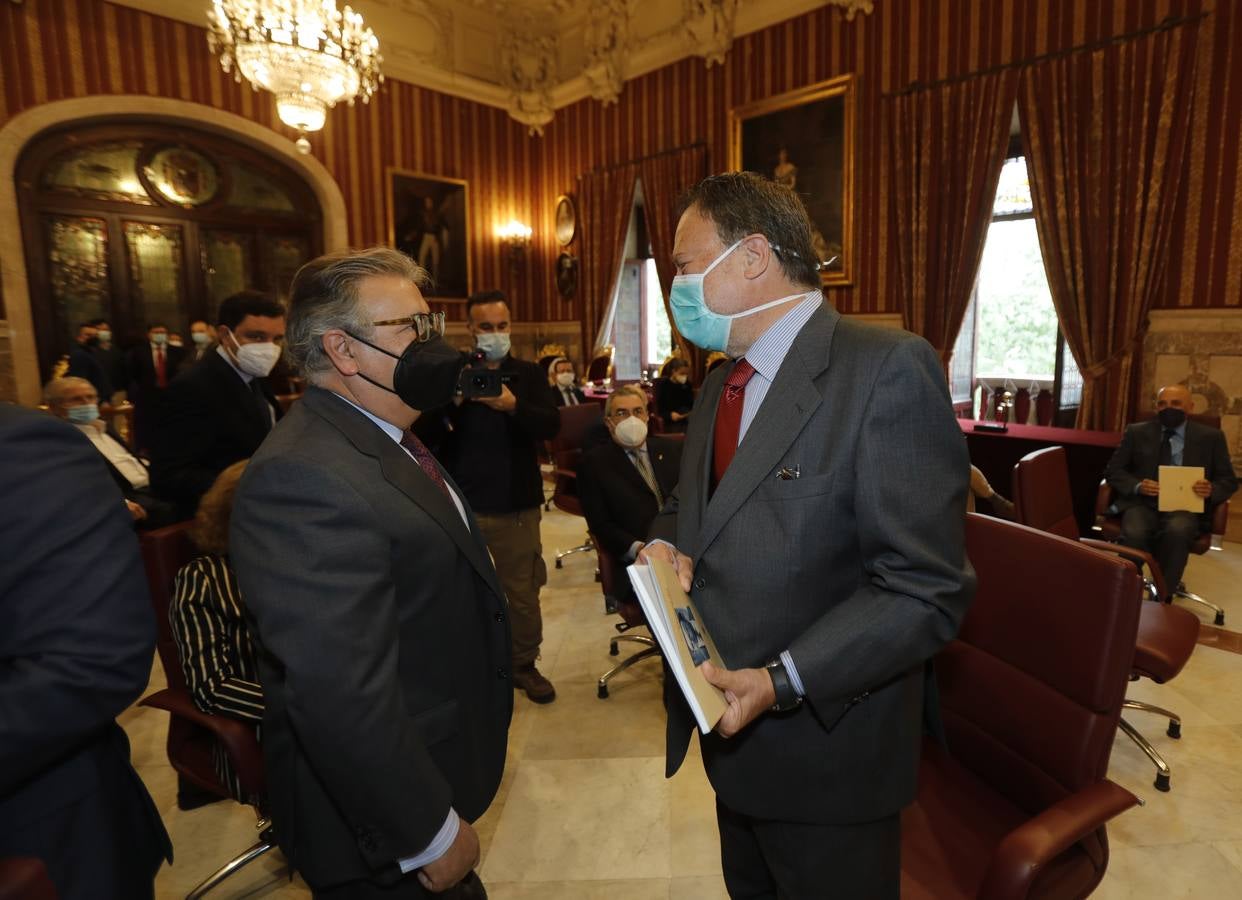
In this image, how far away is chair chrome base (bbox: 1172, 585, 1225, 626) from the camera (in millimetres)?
3713

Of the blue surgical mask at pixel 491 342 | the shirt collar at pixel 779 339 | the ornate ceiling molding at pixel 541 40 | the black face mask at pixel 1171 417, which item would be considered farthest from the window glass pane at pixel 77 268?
the black face mask at pixel 1171 417

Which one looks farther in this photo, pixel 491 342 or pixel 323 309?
pixel 491 342

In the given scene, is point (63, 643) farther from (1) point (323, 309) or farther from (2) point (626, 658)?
(2) point (626, 658)

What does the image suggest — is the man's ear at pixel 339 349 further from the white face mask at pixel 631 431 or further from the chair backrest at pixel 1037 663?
the white face mask at pixel 631 431

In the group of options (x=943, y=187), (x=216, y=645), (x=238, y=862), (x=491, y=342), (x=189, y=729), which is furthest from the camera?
(x=943, y=187)

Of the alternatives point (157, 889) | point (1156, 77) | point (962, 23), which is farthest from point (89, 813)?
point (962, 23)

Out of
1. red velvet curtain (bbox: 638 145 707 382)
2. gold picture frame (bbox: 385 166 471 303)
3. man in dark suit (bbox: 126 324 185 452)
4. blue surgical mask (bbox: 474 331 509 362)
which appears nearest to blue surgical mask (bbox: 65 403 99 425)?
blue surgical mask (bbox: 474 331 509 362)

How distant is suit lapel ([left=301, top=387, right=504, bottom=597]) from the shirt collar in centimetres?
62

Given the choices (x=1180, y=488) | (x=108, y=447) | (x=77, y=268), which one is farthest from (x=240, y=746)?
(x=77, y=268)

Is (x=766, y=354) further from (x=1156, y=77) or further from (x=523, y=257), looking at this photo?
(x=523, y=257)

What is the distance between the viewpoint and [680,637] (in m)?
1.08

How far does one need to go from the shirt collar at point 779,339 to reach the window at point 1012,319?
5825mm

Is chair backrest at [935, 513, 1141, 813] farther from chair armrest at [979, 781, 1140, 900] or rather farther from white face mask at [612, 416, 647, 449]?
white face mask at [612, 416, 647, 449]

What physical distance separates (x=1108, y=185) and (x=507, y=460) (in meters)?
5.58
